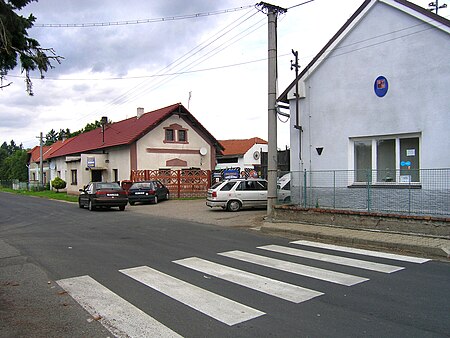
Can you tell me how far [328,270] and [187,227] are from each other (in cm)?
719

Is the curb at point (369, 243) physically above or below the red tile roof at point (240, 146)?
below

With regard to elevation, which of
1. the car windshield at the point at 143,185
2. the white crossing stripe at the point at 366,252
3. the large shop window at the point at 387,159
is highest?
the large shop window at the point at 387,159

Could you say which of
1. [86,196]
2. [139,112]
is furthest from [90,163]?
[86,196]

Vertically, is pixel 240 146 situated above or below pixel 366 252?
above

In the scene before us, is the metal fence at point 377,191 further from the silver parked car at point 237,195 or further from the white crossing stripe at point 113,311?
the white crossing stripe at point 113,311

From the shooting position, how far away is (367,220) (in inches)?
438

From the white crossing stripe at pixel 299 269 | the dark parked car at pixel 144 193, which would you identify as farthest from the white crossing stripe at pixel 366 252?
the dark parked car at pixel 144 193

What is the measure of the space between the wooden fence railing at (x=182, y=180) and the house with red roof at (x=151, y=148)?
242 centimetres

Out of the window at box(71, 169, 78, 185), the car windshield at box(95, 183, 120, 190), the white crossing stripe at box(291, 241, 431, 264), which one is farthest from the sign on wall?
the white crossing stripe at box(291, 241, 431, 264)

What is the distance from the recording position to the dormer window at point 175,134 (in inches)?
1318

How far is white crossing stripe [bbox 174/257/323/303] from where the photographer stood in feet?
18.7

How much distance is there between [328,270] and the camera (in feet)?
23.6

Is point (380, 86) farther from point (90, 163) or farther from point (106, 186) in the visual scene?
point (90, 163)

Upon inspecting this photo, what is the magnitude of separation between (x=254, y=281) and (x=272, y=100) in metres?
9.12
